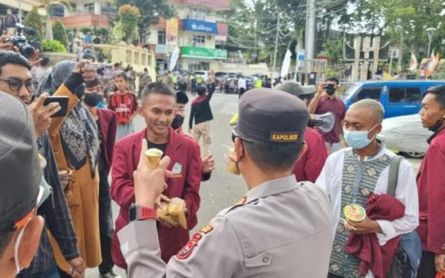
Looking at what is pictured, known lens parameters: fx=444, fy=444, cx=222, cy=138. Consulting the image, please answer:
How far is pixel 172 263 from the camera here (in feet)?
4.66

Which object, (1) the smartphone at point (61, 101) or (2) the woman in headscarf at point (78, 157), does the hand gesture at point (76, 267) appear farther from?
(1) the smartphone at point (61, 101)

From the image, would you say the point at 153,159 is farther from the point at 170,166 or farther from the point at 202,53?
the point at 202,53

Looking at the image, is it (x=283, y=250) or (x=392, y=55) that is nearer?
A: (x=283, y=250)

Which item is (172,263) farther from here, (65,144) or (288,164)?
(65,144)

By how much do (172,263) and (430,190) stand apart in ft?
6.72

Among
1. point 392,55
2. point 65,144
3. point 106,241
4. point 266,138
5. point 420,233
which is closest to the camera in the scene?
point 266,138

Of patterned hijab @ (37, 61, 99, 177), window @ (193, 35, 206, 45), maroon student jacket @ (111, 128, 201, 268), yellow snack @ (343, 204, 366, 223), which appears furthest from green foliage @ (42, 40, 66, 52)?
window @ (193, 35, 206, 45)

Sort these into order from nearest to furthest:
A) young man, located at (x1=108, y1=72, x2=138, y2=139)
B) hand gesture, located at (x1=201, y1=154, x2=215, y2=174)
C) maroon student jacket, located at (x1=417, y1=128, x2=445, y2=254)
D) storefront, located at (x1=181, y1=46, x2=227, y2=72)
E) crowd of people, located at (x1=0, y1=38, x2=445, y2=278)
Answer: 1. crowd of people, located at (x1=0, y1=38, x2=445, y2=278)
2. maroon student jacket, located at (x1=417, y1=128, x2=445, y2=254)
3. hand gesture, located at (x1=201, y1=154, x2=215, y2=174)
4. young man, located at (x1=108, y1=72, x2=138, y2=139)
5. storefront, located at (x1=181, y1=46, x2=227, y2=72)

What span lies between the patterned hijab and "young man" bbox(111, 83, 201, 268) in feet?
1.69

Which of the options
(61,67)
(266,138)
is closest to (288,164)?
(266,138)

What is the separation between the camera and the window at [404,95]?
13.7m

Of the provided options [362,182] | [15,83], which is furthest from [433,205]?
[15,83]

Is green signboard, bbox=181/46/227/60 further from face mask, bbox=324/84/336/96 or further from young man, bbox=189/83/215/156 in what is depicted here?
face mask, bbox=324/84/336/96

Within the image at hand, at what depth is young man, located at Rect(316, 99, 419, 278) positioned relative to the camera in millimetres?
2652
